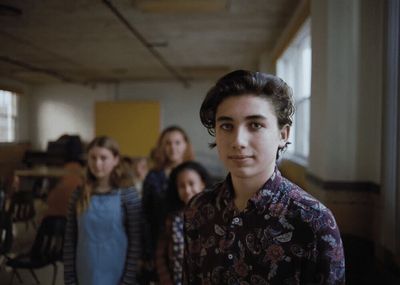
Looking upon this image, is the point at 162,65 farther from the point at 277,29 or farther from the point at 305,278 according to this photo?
the point at 305,278

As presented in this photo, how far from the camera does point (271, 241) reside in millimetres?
572

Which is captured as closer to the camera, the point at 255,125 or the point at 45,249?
the point at 255,125

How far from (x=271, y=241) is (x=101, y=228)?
88cm

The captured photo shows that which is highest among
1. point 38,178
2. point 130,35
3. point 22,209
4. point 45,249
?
point 130,35

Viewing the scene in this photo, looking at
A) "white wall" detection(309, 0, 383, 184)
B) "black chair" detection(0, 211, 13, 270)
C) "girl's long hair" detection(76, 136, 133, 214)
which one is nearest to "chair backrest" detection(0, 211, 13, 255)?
"black chair" detection(0, 211, 13, 270)

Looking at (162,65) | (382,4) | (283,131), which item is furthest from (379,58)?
(162,65)

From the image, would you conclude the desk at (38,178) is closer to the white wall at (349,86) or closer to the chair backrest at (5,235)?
the chair backrest at (5,235)

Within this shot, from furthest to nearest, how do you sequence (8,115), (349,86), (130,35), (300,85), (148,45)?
(148,45)
(130,35)
(300,85)
(349,86)
(8,115)

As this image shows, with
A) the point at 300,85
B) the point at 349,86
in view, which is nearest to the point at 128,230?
the point at 349,86

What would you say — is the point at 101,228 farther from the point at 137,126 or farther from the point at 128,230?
the point at 137,126

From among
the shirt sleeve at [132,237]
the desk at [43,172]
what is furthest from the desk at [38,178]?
the shirt sleeve at [132,237]

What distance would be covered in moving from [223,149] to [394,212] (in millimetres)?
920

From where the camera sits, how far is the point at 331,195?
1.44 meters

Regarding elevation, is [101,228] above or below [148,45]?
below
